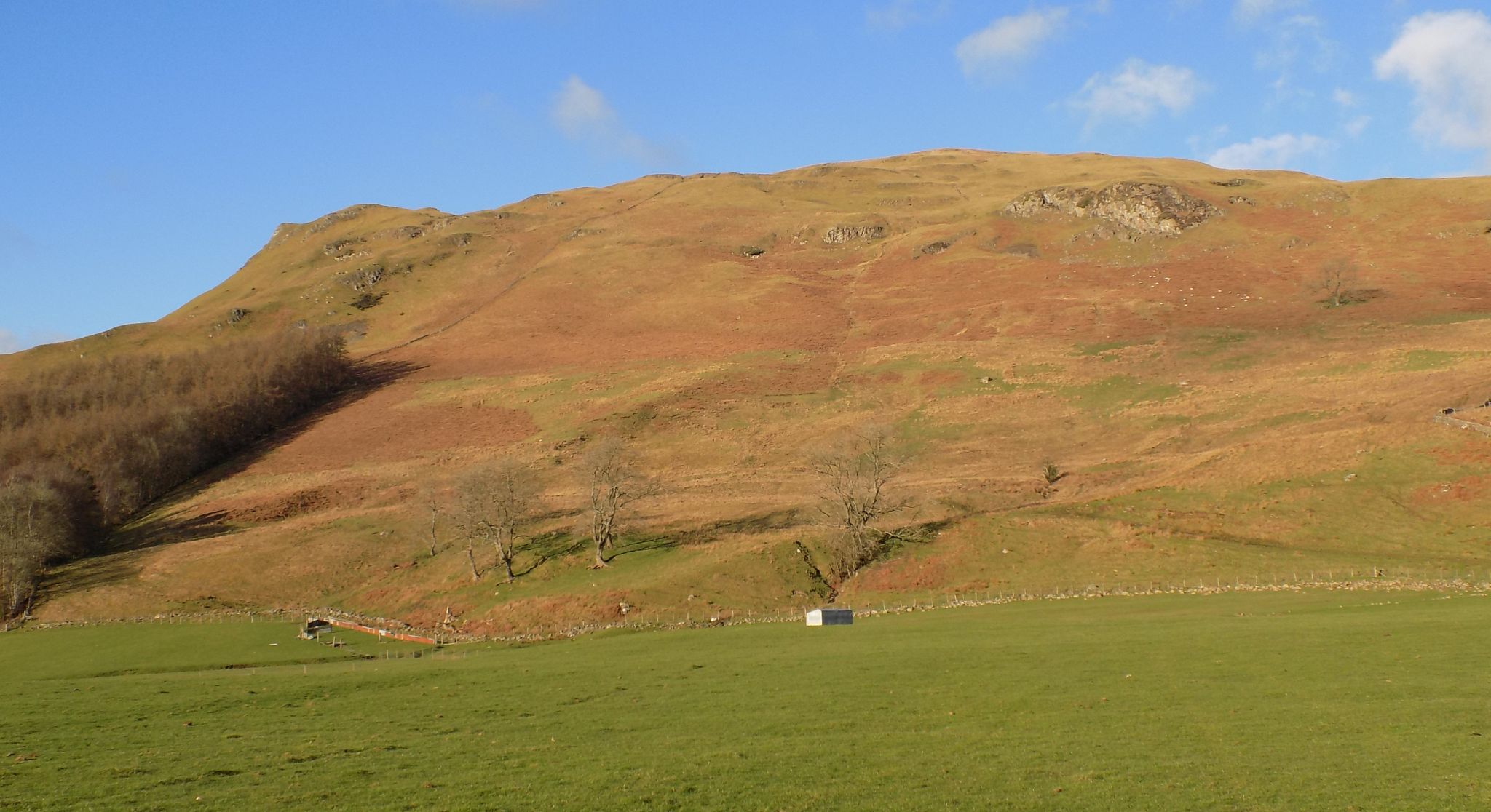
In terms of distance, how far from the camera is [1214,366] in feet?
322

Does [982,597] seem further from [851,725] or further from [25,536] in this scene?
[25,536]

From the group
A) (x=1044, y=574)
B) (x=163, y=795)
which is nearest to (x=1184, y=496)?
(x=1044, y=574)

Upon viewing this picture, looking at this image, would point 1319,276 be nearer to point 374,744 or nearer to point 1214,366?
point 1214,366

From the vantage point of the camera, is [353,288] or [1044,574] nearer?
[1044,574]

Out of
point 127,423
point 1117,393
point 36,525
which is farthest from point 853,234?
point 36,525

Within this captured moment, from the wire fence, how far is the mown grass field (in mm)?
5897

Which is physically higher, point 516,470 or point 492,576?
point 516,470

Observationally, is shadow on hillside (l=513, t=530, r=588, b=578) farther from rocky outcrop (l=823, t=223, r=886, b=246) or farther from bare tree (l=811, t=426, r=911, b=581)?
rocky outcrop (l=823, t=223, r=886, b=246)

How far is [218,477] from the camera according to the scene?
102188 mm

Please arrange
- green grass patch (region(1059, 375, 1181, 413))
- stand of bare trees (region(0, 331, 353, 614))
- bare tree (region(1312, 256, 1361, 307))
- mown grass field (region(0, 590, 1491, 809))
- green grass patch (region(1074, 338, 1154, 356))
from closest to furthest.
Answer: mown grass field (region(0, 590, 1491, 809)), stand of bare trees (region(0, 331, 353, 614)), green grass patch (region(1059, 375, 1181, 413)), green grass patch (region(1074, 338, 1154, 356)), bare tree (region(1312, 256, 1361, 307))

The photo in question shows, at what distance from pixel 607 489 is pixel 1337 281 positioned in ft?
302

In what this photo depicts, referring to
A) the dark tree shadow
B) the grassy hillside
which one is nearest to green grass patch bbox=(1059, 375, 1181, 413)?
the grassy hillside

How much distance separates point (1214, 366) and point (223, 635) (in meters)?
87.4

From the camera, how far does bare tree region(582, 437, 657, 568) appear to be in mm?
64625
